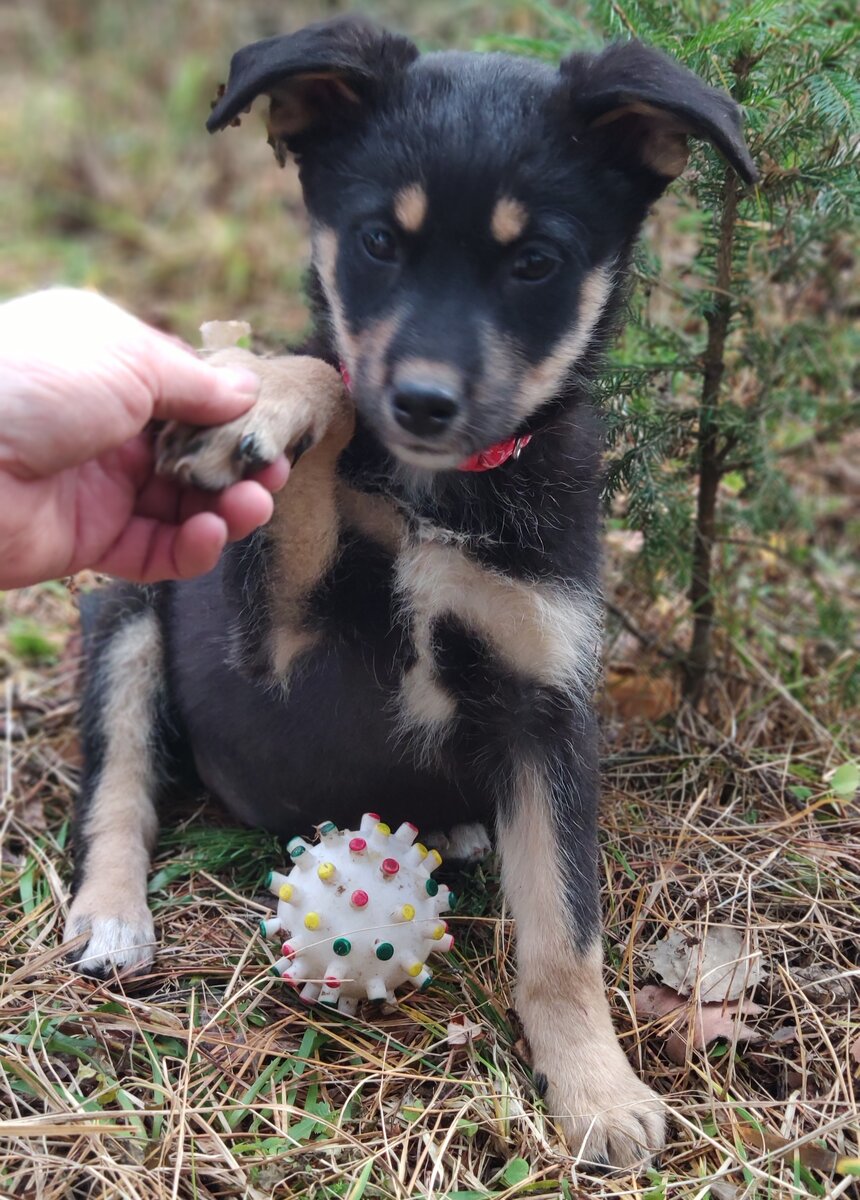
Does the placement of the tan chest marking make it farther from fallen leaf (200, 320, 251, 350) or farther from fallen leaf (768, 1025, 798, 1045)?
fallen leaf (768, 1025, 798, 1045)

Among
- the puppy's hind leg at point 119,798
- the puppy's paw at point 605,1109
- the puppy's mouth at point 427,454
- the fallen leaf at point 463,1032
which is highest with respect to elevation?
the puppy's mouth at point 427,454

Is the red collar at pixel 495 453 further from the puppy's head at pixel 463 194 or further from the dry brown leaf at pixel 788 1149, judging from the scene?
the dry brown leaf at pixel 788 1149

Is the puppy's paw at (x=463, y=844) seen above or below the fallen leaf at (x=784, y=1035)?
below

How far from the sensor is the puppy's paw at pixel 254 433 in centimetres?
197

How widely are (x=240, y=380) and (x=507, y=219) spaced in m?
0.61

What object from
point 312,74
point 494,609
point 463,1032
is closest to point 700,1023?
point 463,1032

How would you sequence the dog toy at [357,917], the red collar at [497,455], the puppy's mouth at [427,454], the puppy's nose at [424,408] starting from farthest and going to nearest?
1. the red collar at [497,455]
2. the dog toy at [357,917]
3. the puppy's mouth at [427,454]
4. the puppy's nose at [424,408]

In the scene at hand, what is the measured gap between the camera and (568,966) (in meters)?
2.38

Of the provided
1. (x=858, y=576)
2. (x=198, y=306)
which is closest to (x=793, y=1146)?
(x=858, y=576)

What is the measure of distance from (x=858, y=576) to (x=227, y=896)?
260 cm

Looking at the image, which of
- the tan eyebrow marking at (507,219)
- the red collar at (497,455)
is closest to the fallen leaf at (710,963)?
the red collar at (497,455)

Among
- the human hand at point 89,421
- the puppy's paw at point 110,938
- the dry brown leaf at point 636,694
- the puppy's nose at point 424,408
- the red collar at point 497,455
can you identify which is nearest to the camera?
the human hand at point 89,421

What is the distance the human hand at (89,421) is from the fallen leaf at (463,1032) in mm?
1073

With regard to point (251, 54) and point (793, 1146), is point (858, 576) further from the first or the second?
point (251, 54)
